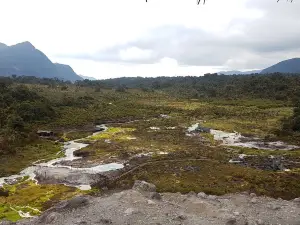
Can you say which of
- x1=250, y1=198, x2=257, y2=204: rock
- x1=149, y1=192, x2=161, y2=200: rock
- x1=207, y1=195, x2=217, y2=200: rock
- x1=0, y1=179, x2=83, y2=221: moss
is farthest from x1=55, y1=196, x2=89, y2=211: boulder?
x1=250, y1=198, x2=257, y2=204: rock

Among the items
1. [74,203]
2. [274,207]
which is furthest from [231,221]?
[74,203]

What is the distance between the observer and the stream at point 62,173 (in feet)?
177

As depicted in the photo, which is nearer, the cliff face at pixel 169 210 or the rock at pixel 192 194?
the cliff face at pixel 169 210

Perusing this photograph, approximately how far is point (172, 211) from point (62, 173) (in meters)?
23.5

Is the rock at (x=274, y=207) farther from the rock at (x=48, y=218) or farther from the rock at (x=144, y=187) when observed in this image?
the rock at (x=48, y=218)

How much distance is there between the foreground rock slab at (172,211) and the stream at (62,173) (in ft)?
31.1

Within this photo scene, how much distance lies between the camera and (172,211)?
40.3m

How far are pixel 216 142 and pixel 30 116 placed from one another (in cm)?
4869

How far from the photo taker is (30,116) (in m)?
98.5

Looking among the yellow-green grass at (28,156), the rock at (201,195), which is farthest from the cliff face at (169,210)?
the yellow-green grass at (28,156)

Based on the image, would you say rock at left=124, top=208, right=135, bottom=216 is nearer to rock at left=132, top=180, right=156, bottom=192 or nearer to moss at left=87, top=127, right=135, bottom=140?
rock at left=132, top=180, right=156, bottom=192

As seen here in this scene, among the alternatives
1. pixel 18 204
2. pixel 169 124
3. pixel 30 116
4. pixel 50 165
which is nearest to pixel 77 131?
pixel 30 116

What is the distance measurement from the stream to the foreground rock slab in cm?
949

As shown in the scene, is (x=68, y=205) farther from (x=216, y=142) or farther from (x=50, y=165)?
(x=216, y=142)
